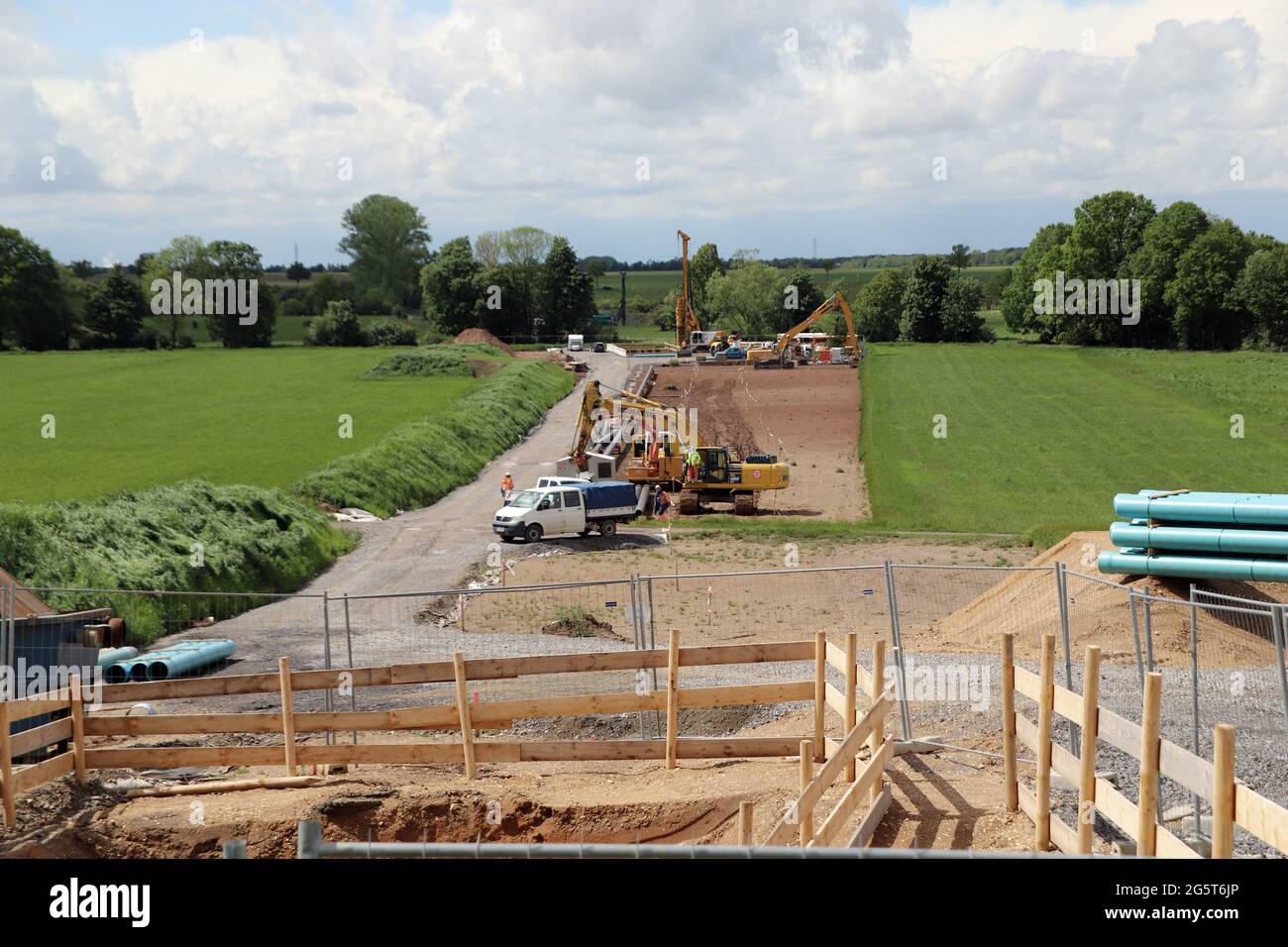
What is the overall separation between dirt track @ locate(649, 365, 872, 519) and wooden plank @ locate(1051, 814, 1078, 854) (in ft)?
103

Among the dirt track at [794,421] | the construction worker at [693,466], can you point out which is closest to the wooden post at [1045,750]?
the dirt track at [794,421]

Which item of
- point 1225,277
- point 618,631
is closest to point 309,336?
point 1225,277

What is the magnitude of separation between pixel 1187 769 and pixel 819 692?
5.70 metres

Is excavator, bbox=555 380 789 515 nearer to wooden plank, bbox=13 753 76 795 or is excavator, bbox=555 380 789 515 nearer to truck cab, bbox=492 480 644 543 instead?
truck cab, bbox=492 480 644 543

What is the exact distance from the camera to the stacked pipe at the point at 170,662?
2006cm

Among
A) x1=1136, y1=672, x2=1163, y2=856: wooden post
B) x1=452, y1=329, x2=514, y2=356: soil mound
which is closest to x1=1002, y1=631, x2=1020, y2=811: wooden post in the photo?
x1=1136, y1=672, x2=1163, y2=856: wooden post

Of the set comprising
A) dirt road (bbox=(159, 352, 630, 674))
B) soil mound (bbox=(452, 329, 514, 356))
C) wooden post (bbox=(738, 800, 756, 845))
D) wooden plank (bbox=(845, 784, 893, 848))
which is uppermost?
soil mound (bbox=(452, 329, 514, 356))

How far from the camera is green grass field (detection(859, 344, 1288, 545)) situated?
42.8 metres

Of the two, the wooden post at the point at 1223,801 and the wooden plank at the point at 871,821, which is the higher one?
the wooden post at the point at 1223,801

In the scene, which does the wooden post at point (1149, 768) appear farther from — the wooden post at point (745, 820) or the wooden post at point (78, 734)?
the wooden post at point (78, 734)

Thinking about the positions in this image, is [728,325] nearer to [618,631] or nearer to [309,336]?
[309,336]

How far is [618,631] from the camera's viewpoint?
84.1ft

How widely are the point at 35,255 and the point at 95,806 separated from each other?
105365 mm

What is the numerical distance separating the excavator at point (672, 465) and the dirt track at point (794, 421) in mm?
1507
